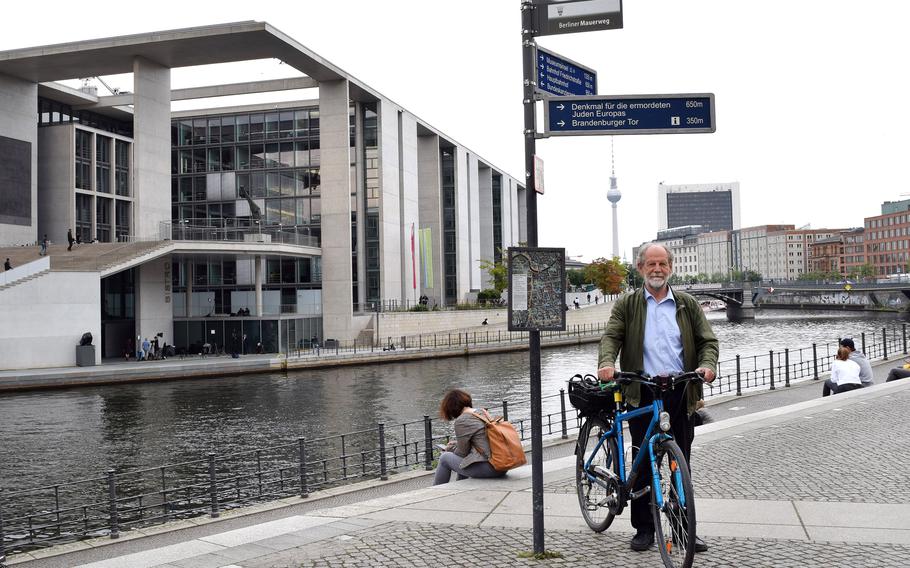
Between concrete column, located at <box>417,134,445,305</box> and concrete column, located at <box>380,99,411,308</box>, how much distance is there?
11.2 meters

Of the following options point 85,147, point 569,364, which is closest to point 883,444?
point 569,364

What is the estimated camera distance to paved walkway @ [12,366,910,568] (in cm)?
616

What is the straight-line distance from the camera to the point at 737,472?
363 inches

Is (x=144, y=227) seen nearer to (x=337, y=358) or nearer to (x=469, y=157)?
(x=337, y=358)

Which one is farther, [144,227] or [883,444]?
[144,227]

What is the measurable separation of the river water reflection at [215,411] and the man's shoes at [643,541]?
16273mm

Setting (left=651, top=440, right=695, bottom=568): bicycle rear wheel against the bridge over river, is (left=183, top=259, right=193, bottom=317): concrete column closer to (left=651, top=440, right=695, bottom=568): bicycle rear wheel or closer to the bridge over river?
(left=651, top=440, right=695, bottom=568): bicycle rear wheel

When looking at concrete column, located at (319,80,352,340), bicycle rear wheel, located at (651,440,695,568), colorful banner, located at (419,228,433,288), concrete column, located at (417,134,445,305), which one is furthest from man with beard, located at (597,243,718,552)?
concrete column, located at (417,134,445,305)

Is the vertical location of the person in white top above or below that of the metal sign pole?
below

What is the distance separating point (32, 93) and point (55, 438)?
42333 millimetres

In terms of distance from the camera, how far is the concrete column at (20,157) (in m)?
56.6

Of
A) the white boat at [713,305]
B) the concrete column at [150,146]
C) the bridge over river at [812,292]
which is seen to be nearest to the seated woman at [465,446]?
the concrete column at [150,146]

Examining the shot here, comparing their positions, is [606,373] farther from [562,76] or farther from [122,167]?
[122,167]

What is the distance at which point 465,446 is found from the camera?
9.86 metres
